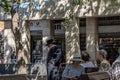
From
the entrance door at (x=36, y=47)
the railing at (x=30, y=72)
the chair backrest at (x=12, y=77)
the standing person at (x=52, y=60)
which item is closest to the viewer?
the chair backrest at (x=12, y=77)

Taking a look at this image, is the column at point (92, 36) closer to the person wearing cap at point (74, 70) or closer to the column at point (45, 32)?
the column at point (45, 32)

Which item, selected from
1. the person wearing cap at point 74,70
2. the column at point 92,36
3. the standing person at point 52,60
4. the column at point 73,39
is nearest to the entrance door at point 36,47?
the column at point 73,39

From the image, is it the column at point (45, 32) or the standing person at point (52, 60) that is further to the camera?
the column at point (45, 32)

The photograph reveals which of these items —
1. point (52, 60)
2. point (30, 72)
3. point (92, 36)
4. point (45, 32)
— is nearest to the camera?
point (52, 60)

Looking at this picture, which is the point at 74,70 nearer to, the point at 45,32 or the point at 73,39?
the point at 73,39

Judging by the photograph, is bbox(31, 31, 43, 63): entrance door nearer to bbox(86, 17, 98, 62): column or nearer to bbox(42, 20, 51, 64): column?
bbox(42, 20, 51, 64): column

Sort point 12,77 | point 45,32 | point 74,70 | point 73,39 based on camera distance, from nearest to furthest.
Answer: point 74,70, point 12,77, point 73,39, point 45,32

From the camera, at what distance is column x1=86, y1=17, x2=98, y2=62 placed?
930 inches

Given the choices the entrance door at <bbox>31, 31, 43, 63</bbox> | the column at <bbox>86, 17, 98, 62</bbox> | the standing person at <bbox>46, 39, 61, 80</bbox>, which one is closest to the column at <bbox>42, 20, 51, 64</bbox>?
the entrance door at <bbox>31, 31, 43, 63</bbox>

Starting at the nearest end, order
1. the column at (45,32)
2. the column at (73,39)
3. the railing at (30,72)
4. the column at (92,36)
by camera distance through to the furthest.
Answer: the railing at (30,72) → the column at (92,36) → the column at (73,39) → the column at (45,32)

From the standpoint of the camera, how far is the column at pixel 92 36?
23.6 meters

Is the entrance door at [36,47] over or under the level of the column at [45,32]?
under

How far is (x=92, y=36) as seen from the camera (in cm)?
2380

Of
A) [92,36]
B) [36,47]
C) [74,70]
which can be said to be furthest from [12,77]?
[36,47]
